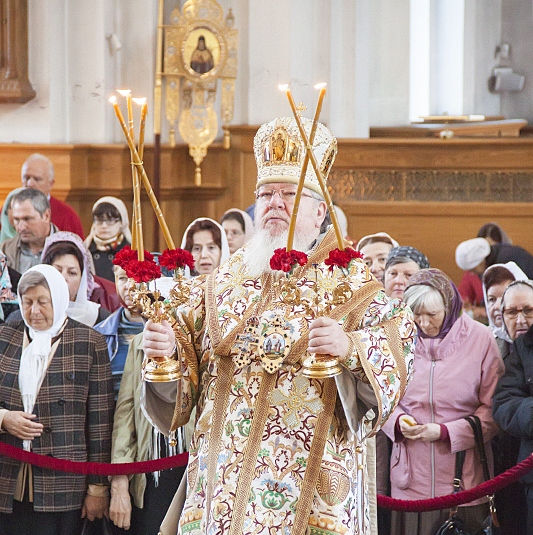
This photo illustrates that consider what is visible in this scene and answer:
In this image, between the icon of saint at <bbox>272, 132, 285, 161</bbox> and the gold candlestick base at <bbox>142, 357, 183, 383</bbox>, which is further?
the icon of saint at <bbox>272, 132, 285, 161</bbox>

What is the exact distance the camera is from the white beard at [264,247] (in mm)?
3406

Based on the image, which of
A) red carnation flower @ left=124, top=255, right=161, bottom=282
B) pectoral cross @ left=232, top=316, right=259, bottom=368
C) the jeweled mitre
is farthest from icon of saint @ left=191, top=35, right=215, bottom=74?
red carnation flower @ left=124, top=255, right=161, bottom=282

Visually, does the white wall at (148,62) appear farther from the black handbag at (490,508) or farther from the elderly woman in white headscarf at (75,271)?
the black handbag at (490,508)

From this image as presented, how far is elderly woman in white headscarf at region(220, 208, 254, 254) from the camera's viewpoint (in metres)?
7.07

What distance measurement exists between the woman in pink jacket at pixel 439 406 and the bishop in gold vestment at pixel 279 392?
1105 mm

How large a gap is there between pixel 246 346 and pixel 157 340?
356mm

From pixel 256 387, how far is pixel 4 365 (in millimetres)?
1643

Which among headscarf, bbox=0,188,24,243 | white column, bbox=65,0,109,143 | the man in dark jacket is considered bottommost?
the man in dark jacket

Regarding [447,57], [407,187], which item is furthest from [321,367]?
[447,57]

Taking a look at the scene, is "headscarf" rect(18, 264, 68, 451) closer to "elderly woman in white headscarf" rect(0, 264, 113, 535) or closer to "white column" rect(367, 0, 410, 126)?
"elderly woman in white headscarf" rect(0, 264, 113, 535)

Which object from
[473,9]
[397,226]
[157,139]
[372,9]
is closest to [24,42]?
[157,139]

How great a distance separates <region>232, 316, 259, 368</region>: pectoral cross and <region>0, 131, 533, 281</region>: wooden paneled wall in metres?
6.33

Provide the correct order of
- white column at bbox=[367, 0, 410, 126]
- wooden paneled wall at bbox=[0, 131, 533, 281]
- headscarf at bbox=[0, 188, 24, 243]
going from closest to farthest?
headscarf at bbox=[0, 188, 24, 243] < wooden paneled wall at bbox=[0, 131, 533, 281] < white column at bbox=[367, 0, 410, 126]

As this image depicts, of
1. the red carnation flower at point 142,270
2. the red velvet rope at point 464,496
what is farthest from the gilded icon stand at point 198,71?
the red carnation flower at point 142,270
